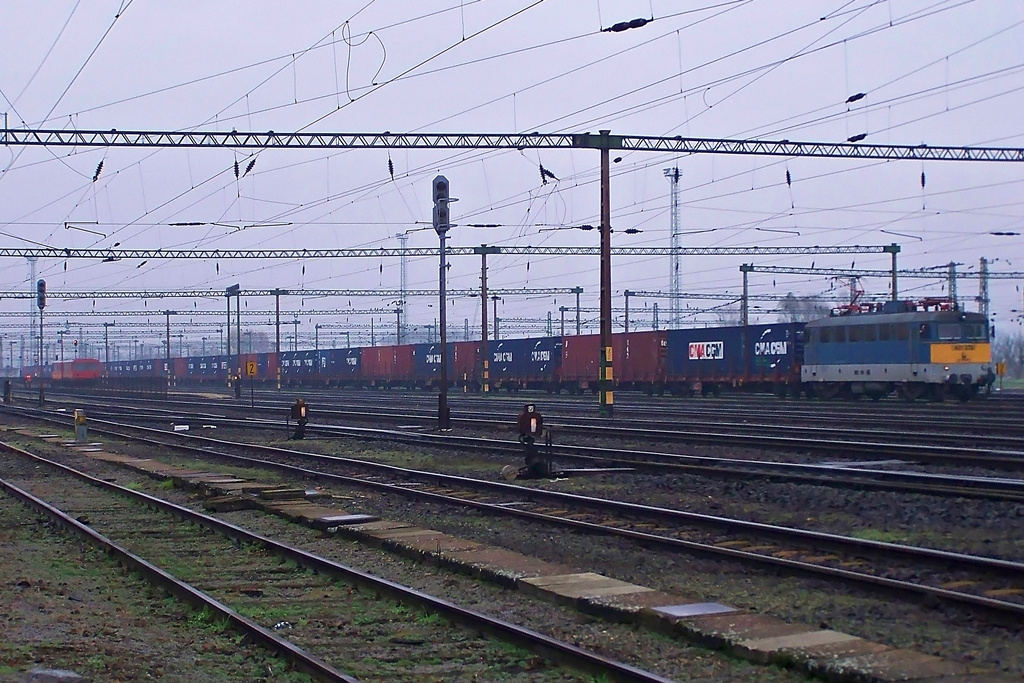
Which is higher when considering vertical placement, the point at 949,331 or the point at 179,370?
the point at 949,331

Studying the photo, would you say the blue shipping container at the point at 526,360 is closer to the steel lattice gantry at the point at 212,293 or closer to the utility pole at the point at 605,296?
the steel lattice gantry at the point at 212,293

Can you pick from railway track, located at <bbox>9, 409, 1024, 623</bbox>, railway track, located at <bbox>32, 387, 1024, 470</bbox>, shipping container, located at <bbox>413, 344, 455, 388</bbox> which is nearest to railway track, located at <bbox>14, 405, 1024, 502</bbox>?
railway track, located at <bbox>32, 387, 1024, 470</bbox>

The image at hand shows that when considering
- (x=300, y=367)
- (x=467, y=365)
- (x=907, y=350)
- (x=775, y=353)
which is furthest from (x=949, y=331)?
(x=300, y=367)

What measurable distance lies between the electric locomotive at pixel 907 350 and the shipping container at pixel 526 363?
59.8 feet

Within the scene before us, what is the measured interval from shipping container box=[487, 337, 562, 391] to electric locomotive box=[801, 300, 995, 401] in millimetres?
18215

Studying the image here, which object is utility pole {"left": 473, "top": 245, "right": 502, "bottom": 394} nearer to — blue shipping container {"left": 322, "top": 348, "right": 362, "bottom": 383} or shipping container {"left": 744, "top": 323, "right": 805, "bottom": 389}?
shipping container {"left": 744, "top": 323, "right": 805, "bottom": 389}

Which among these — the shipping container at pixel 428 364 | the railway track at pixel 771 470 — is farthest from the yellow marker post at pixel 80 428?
the shipping container at pixel 428 364

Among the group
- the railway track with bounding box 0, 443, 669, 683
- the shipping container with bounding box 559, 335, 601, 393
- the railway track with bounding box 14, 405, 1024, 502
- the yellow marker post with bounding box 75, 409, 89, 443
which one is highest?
the shipping container with bounding box 559, 335, 601, 393

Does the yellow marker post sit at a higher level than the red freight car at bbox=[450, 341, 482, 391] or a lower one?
lower

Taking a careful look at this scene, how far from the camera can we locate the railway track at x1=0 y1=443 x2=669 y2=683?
7.02m

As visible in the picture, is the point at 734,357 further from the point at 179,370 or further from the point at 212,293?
the point at 179,370

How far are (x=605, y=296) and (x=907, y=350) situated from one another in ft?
40.6

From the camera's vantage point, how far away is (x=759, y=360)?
4691cm

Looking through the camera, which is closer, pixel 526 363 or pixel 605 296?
pixel 605 296
